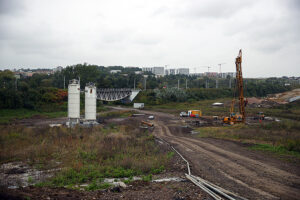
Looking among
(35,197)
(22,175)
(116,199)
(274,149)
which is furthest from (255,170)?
(22,175)

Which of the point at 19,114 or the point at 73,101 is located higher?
the point at 73,101

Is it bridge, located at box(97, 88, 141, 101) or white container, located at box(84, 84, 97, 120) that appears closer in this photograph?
white container, located at box(84, 84, 97, 120)

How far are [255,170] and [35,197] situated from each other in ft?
34.5

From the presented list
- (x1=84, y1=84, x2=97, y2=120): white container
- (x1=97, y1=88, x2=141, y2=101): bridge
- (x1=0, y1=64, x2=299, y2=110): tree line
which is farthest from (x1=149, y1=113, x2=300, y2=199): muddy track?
(x1=0, y1=64, x2=299, y2=110): tree line

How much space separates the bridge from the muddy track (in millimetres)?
39821

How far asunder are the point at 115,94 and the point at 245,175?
5152cm

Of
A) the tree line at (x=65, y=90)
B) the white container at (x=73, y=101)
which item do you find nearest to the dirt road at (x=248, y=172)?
the white container at (x=73, y=101)

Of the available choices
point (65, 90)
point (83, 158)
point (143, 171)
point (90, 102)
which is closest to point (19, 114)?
point (65, 90)

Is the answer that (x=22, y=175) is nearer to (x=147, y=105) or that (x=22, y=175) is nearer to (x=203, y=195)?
(x=203, y=195)

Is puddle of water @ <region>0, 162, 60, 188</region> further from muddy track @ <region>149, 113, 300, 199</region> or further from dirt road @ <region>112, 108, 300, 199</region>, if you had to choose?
muddy track @ <region>149, 113, 300, 199</region>

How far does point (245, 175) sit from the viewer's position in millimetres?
11258

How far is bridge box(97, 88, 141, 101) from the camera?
54.4 m

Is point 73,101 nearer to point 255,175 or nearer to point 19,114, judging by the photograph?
point 19,114

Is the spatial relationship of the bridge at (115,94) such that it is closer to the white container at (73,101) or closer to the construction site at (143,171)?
the white container at (73,101)
